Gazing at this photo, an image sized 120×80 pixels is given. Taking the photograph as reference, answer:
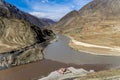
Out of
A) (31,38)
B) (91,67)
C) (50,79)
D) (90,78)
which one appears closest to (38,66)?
(91,67)

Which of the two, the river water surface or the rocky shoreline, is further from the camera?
the river water surface

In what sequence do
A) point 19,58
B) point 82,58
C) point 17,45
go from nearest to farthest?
point 19,58, point 82,58, point 17,45

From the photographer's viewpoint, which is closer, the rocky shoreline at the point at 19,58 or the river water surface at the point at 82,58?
the rocky shoreline at the point at 19,58

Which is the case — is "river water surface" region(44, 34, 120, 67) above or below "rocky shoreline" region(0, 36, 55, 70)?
below

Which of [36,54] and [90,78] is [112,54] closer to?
[36,54]

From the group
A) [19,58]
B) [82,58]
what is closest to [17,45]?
[19,58]

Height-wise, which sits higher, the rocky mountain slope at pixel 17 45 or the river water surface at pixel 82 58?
the rocky mountain slope at pixel 17 45

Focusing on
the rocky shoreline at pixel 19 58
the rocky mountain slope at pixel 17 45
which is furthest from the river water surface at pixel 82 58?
the rocky mountain slope at pixel 17 45

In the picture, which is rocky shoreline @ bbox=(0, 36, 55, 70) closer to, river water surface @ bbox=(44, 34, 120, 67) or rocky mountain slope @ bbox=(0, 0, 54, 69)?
rocky mountain slope @ bbox=(0, 0, 54, 69)

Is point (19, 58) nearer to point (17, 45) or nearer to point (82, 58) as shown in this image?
point (82, 58)

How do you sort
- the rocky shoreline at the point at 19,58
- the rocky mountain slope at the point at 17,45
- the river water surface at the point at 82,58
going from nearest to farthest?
the rocky shoreline at the point at 19,58 < the river water surface at the point at 82,58 < the rocky mountain slope at the point at 17,45

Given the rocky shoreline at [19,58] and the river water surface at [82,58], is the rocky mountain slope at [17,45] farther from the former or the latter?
the river water surface at [82,58]

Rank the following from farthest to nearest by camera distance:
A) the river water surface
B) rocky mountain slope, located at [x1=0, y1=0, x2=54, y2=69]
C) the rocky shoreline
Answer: rocky mountain slope, located at [x1=0, y1=0, x2=54, y2=69]
the river water surface
the rocky shoreline

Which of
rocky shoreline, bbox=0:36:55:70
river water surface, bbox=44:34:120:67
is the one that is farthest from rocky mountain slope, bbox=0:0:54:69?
river water surface, bbox=44:34:120:67
